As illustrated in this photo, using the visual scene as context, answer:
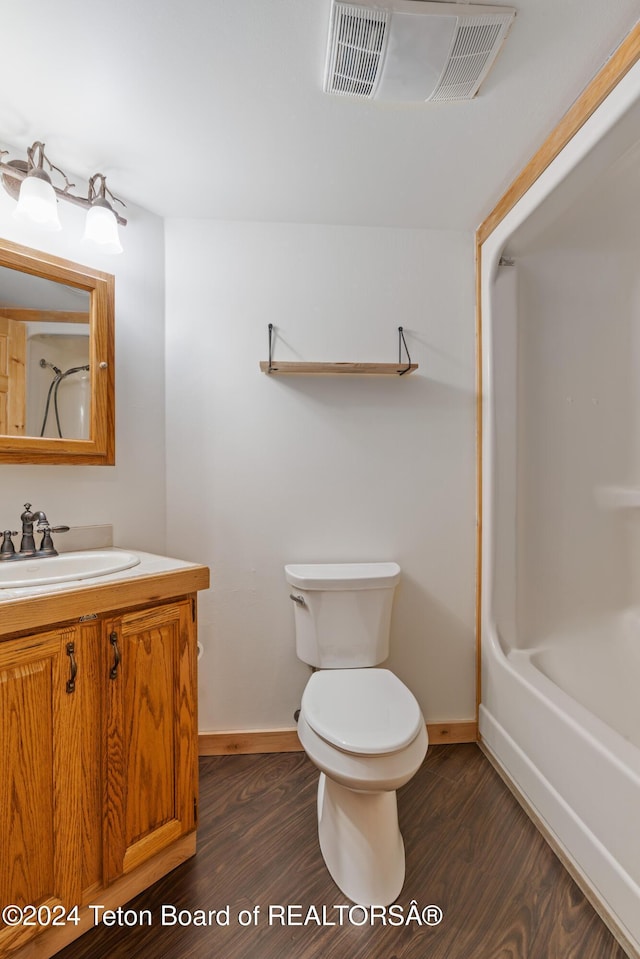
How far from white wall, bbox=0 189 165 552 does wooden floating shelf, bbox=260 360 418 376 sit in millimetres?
486

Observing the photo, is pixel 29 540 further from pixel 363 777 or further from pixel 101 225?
pixel 363 777

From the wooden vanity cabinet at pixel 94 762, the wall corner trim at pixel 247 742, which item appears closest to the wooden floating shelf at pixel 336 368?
the wooden vanity cabinet at pixel 94 762

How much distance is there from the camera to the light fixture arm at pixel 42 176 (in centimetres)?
133

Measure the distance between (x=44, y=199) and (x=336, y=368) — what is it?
1.05 meters

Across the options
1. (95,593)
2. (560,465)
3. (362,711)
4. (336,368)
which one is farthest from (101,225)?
(560,465)

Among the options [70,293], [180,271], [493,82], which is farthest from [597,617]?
[70,293]

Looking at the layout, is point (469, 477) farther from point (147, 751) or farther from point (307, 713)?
point (147, 751)

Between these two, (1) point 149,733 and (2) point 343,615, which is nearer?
(1) point 149,733

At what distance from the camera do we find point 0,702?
37.9 inches

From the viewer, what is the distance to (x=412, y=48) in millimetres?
1084

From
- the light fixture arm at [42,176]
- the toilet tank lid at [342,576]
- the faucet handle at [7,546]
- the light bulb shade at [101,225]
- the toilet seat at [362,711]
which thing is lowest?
the toilet seat at [362,711]

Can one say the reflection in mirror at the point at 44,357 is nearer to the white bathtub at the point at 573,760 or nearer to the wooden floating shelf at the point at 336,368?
the wooden floating shelf at the point at 336,368

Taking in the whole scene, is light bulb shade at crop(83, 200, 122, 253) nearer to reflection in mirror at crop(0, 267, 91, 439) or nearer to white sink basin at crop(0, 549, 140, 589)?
reflection in mirror at crop(0, 267, 91, 439)

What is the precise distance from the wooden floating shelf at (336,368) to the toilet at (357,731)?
795 mm
